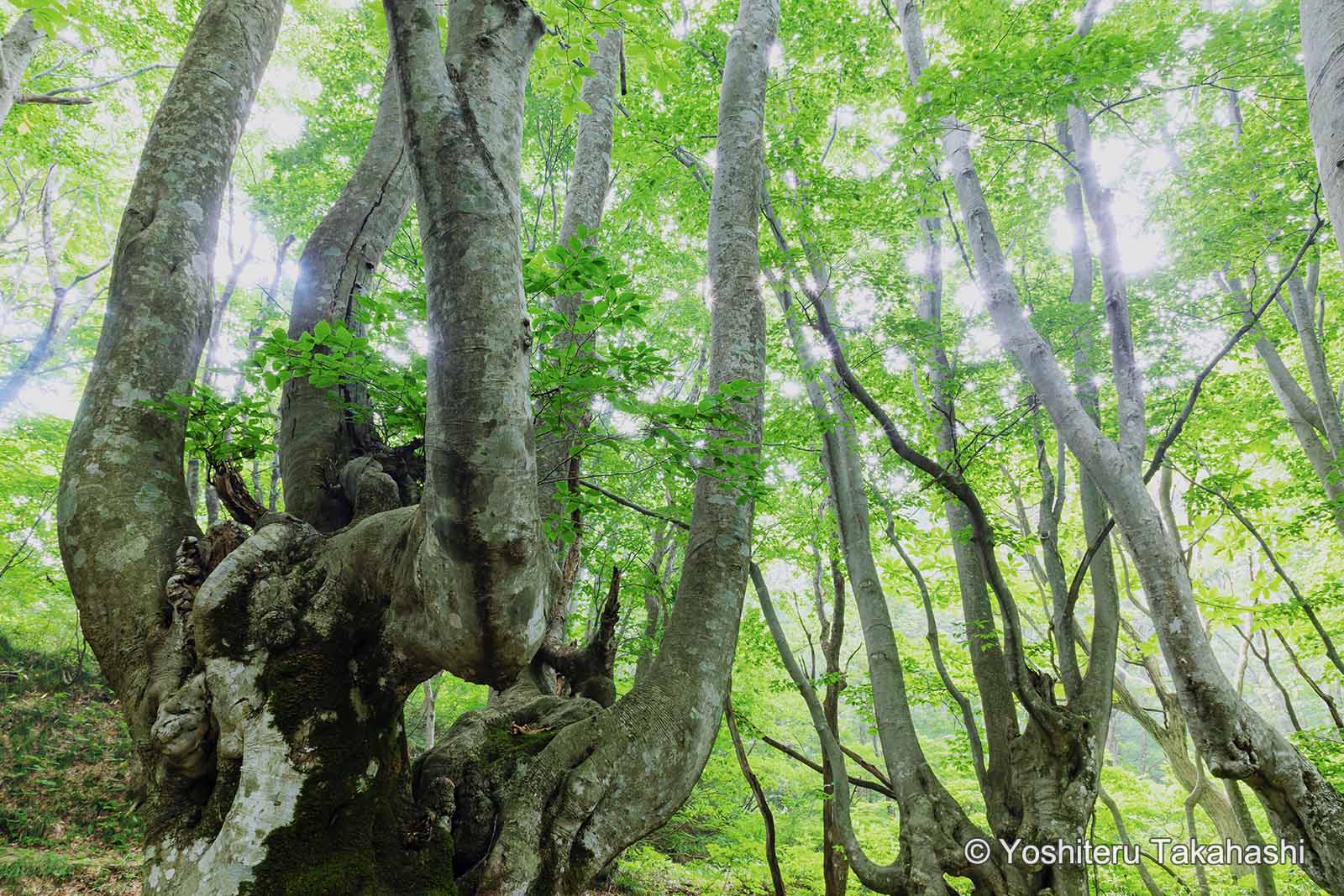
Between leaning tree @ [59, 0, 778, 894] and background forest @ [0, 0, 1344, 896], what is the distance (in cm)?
35

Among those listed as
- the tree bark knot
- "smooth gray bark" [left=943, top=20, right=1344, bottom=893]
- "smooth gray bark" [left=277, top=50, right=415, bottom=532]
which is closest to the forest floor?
"smooth gray bark" [left=277, top=50, right=415, bottom=532]

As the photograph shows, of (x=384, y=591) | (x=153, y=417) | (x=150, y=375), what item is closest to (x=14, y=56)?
(x=150, y=375)

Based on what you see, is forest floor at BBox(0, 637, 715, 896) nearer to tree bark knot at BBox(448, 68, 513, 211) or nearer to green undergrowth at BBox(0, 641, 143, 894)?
green undergrowth at BBox(0, 641, 143, 894)

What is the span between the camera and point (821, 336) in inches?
236

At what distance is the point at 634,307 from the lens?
2.33 meters

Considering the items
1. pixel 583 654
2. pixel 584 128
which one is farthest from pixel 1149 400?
pixel 583 654

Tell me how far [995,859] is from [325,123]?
12.4m

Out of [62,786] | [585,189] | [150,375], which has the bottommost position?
[62,786]

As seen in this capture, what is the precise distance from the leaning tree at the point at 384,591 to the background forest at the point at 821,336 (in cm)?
35

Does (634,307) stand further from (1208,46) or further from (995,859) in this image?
(1208,46)

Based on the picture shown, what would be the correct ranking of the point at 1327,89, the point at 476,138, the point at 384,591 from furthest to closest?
the point at 384,591
the point at 476,138
the point at 1327,89

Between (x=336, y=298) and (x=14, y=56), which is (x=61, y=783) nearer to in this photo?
(x=14, y=56)

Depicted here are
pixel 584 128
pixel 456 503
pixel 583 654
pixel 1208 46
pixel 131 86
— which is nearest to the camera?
pixel 456 503

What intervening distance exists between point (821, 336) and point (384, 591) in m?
4.87
